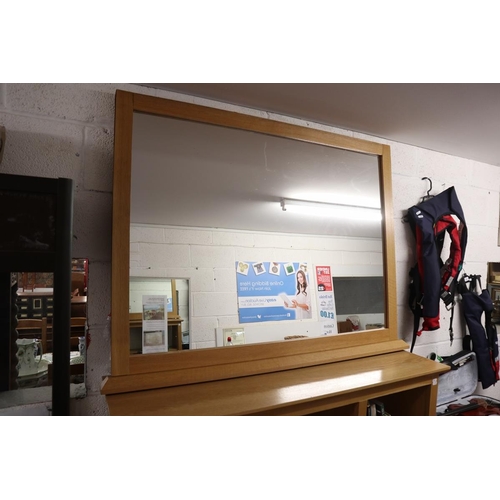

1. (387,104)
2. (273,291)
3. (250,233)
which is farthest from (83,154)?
(387,104)

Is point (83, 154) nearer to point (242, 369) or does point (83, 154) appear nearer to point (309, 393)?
point (242, 369)

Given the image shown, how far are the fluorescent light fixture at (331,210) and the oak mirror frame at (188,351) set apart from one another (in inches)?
8.5

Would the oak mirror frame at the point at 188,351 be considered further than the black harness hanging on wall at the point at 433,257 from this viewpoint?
No

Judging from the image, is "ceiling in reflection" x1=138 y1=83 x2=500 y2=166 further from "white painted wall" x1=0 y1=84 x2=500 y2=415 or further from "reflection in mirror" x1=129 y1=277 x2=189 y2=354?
"reflection in mirror" x1=129 y1=277 x2=189 y2=354

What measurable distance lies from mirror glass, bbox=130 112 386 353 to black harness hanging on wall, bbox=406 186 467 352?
0.23 meters

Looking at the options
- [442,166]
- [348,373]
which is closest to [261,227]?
[348,373]

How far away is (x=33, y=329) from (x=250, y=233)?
626mm

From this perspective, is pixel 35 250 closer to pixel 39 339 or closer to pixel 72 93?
pixel 39 339

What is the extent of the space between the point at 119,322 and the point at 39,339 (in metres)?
0.18

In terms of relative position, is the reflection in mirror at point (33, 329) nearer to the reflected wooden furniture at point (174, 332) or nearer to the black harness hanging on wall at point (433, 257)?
the reflected wooden furniture at point (174, 332)

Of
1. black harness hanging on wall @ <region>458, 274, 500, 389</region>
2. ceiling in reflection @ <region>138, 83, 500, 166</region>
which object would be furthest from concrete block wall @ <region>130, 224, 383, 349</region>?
black harness hanging on wall @ <region>458, 274, 500, 389</region>

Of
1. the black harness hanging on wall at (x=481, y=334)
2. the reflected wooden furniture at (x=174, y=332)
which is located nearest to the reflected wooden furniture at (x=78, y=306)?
the reflected wooden furniture at (x=174, y=332)

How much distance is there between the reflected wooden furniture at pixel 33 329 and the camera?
73 centimetres

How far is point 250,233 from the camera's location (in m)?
1.00
